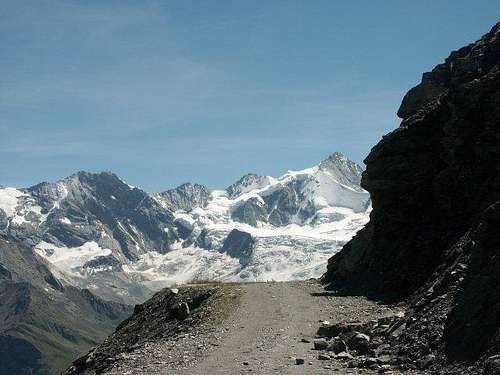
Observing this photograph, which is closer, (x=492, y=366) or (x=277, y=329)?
(x=492, y=366)

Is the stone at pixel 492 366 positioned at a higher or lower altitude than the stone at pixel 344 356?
higher

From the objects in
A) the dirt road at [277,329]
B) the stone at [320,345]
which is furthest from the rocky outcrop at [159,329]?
the stone at [320,345]

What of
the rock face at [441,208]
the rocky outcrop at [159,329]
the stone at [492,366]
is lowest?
the rocky outcrop at [159,329]

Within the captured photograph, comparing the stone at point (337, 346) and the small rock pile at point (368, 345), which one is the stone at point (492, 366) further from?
the stone at point (337, 346)

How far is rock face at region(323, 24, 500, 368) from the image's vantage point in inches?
1128

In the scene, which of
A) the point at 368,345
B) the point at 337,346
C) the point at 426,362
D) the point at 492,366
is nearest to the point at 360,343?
the point at 368,345

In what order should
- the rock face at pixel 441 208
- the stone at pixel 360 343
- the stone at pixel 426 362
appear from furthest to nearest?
the stone at pixel 360 343, the rock face at pixel 441 208, the stone at pixel 426 362

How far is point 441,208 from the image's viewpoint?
5050 centimetres

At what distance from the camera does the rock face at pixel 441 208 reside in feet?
94.0

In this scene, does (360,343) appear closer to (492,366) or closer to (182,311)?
(492,366)

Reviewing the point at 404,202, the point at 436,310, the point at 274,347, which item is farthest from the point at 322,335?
the point at 404,202

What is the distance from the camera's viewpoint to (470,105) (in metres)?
49.2

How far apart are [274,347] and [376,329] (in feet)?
17.5

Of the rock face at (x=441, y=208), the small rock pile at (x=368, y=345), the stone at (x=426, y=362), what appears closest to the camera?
the stone at (x=426, y=362)
